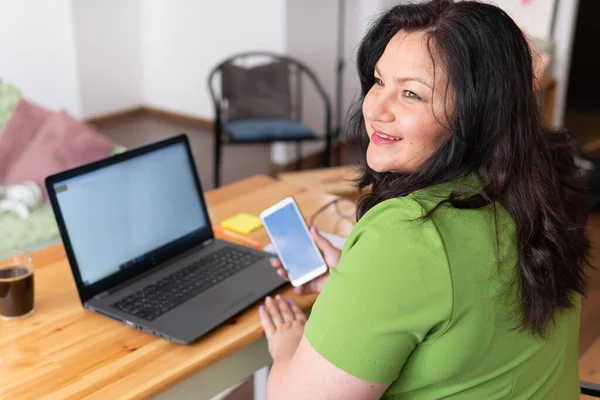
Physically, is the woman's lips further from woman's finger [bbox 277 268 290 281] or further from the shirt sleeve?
woman's finger [bbox 277 268 290 281]

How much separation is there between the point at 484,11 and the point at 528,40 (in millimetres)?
112

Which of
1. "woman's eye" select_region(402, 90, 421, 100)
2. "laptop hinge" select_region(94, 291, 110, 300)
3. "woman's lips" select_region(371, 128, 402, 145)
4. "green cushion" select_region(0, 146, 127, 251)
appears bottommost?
"green cushion" select_region(0, 146, 127, 251)

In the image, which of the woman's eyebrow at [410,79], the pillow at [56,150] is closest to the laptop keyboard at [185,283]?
the woman's eyebrow at [410,79]

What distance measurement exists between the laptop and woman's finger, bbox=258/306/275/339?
0.05m

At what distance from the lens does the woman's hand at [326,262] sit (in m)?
1.59

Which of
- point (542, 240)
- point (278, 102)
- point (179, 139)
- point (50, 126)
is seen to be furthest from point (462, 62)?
point (278, 102)

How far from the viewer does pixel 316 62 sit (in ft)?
15.8

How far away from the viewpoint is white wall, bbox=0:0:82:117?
16.0ft

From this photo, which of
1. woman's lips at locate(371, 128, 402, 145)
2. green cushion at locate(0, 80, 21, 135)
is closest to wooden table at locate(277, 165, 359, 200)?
green cushion at locate(0, 80, 21, 135)

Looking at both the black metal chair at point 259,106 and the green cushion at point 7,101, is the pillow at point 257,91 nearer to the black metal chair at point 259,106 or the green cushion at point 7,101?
the black metal chair at point 259,106

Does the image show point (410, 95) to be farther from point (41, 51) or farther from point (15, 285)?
point (41, 51)

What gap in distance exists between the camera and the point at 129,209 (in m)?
1.59

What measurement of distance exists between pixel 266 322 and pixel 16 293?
48cm

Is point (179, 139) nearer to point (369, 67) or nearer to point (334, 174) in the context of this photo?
point (369, 67)
